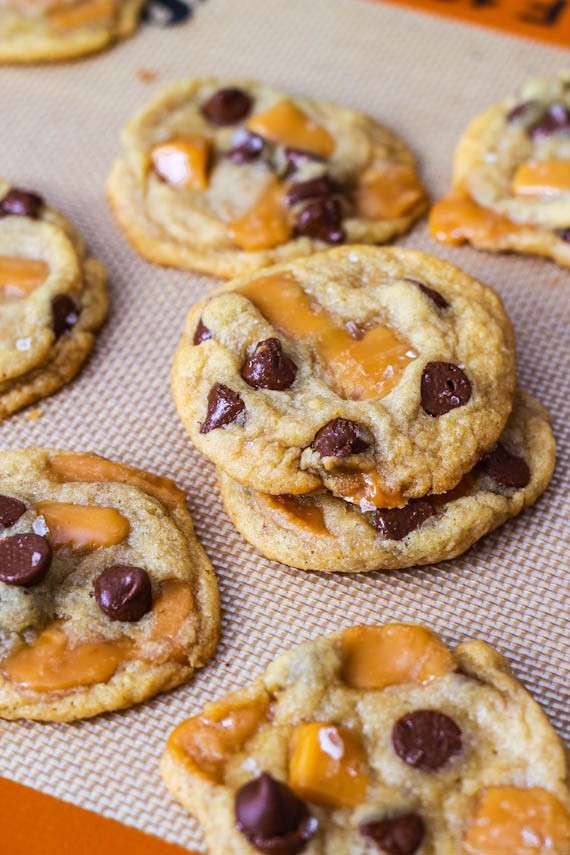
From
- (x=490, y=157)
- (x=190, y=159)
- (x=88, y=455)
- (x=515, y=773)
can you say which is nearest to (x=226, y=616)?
(x=88, y=455)

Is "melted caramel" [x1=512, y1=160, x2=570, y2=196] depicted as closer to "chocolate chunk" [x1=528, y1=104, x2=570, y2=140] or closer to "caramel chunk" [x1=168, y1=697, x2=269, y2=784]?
"chocolate chunk" [x1=528, y1=104, x2=570, y2=140]

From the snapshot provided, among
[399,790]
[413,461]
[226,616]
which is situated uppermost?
[413,461]

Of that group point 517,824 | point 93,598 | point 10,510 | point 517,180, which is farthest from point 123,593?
point 517,180

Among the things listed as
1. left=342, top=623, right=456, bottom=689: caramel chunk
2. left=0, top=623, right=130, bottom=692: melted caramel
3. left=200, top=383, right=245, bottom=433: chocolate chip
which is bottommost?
left=0, top=623, right=130, bottom=692: melted caramel

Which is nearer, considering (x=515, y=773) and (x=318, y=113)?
(x=515, y=773)

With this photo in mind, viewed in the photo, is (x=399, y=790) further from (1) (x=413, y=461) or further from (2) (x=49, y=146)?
(2) (x=49, y=146)

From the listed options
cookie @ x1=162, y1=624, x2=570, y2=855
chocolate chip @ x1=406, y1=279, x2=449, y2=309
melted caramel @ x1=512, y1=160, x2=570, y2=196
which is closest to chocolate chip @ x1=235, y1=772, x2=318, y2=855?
cookie @ x1=162, y1=624, x2=570, y2=855

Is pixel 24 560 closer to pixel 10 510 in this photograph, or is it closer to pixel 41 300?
pixel 10 510

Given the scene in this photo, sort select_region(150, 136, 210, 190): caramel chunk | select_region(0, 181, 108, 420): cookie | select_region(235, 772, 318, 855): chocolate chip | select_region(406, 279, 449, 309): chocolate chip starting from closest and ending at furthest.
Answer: select_region(235, 772, 318, 855): chocolate chip < select_region(406, 279, 449, 309): chocolate chip < select_region(0, 181, 108, 420): cookie < select_region(150, 136, 210, 190): caramel chunk
